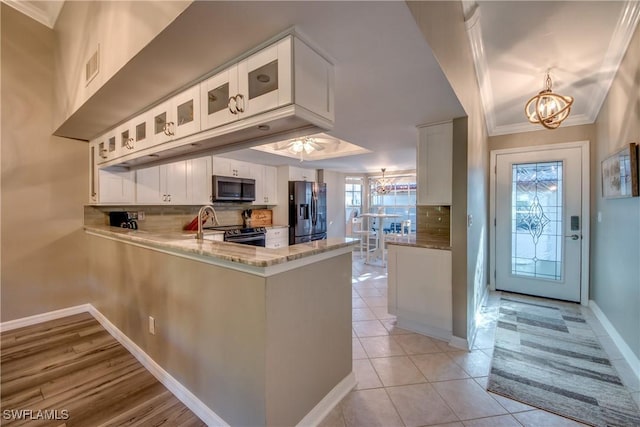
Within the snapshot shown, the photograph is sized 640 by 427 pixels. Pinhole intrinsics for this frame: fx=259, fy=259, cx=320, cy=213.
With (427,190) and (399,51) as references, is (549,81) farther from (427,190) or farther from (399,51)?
(399,51)

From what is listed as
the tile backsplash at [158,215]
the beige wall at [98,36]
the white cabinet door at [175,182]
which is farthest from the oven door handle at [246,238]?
the beige wall at [98,36]

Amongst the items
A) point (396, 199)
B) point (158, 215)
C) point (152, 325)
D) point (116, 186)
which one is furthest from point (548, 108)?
point (158, 215)

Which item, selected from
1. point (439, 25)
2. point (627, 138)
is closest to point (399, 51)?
point (439, 25)

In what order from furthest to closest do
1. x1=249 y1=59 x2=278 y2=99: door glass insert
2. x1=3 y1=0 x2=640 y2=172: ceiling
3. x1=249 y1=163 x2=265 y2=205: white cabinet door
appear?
x1=249 y1=163 x2=265 y2=205: white cabinet door
x1=249 y1=59 x2=278 y2=99: door glass insert
x1=3 y1=0 x2=640 y2=172: ceiling

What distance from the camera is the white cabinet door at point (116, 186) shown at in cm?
315

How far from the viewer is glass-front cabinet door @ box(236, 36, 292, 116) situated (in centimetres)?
126

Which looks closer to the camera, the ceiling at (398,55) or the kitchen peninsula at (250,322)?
the ceiling at (398,55)

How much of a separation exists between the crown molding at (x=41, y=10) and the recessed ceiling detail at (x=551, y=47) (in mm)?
4268

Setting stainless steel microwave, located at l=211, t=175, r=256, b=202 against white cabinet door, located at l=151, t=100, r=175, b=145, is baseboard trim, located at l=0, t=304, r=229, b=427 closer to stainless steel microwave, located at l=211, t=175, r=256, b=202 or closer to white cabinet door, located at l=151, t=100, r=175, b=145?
white cabinet door, located at l=151, t=100, r=175, b=145

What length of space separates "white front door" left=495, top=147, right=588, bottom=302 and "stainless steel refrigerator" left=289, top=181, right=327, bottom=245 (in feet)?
11.5

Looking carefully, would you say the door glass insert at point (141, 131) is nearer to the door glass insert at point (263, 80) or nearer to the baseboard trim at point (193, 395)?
the door glass insert at point (263, 80)

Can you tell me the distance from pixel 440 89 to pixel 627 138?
186 cm

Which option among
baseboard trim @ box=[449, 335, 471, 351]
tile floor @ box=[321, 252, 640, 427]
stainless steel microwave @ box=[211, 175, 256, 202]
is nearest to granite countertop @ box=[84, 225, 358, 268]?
tile floor @ box=[321, 252, 640, 427]

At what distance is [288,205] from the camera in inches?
223
